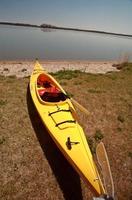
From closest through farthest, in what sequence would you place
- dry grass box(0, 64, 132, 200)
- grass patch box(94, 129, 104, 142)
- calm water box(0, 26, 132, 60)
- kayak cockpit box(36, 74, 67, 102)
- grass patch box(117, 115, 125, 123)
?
dry grass box(0, 64, 132, 200), grass patch box(94, 129, 104, 142), kayak cockpit box(36, 74, 67, 102), grass patch box(117, 115, 125, 123), calm water box(0, 26, 132, 60)

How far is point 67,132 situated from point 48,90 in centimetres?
377

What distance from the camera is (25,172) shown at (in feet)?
22.0

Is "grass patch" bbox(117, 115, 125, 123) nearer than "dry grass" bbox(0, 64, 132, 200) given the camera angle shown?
No

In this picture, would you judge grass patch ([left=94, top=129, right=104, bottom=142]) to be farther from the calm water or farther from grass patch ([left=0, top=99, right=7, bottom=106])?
the calm water

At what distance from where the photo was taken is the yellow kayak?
581 centimetres

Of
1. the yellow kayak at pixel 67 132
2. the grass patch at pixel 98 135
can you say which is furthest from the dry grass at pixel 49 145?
the yellow kayak at pixel 67 132

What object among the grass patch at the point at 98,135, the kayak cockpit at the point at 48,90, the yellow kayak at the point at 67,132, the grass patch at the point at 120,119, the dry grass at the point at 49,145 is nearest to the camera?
the yellow kayak at the point at 67,132

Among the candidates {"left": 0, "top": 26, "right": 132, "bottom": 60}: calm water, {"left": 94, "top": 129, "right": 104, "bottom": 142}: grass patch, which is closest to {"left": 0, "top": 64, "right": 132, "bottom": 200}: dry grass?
{"left": 94, "top": 129, "right": 104, "bottom": 142}: grass patch

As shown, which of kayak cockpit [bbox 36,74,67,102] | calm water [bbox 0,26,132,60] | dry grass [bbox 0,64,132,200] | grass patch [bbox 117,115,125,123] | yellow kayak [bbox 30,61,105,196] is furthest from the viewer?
calm water [bbox 0,26,132,60]

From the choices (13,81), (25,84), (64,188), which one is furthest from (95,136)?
(13,81)

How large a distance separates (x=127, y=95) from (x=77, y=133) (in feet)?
21.8

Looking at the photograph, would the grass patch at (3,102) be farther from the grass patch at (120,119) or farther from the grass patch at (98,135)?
the grass patch at (120,119)

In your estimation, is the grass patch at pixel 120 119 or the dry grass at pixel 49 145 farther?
the grass patch at pixel 120 119

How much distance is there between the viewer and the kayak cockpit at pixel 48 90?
9352 millimetres
